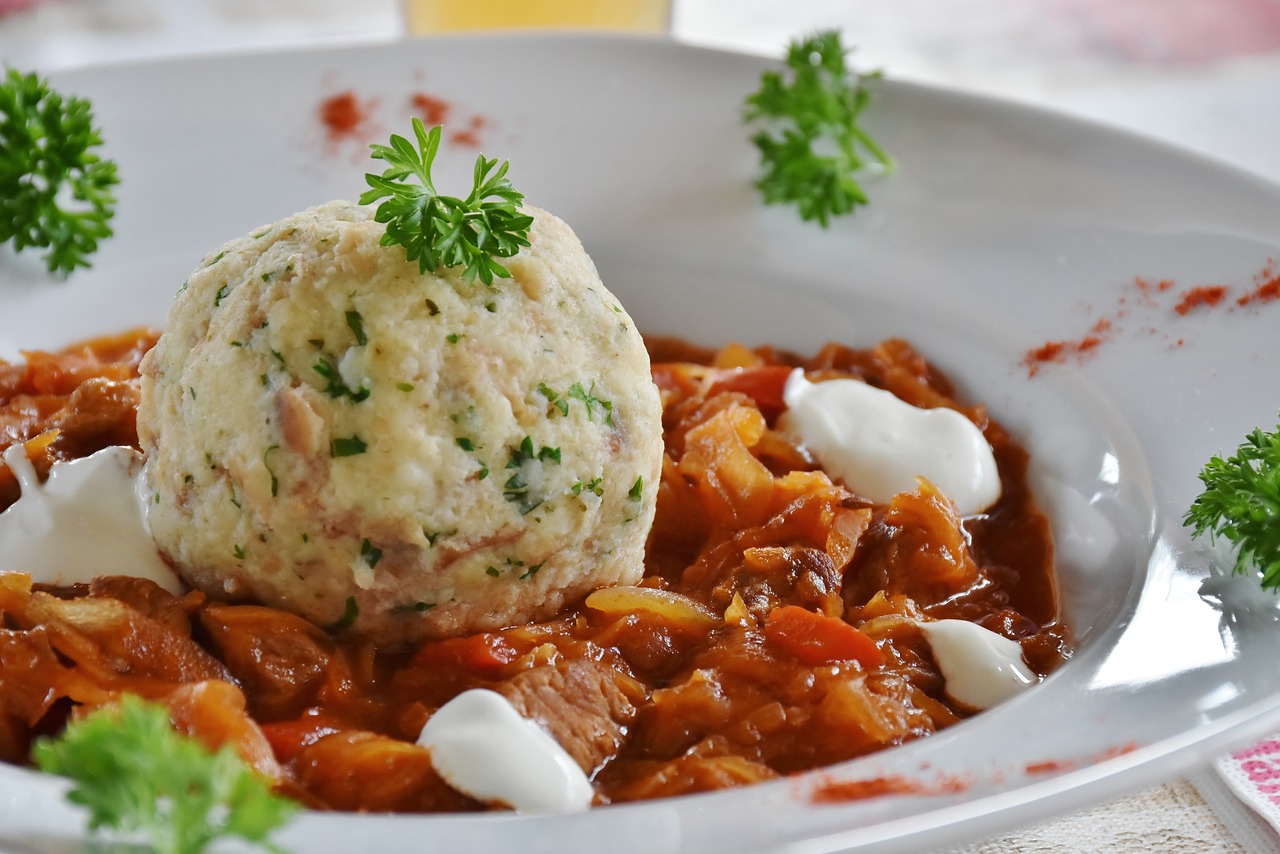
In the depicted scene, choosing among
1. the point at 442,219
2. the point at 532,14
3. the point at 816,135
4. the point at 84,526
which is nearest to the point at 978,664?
the point at 442,219

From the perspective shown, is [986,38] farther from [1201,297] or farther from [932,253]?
[1201,297]

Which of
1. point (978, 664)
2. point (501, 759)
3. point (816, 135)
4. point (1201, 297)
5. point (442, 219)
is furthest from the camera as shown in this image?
point (816, 135)

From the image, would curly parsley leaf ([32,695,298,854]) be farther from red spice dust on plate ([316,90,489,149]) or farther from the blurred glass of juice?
the blurred glass of juice

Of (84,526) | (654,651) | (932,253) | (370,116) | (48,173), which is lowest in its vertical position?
(654,651)

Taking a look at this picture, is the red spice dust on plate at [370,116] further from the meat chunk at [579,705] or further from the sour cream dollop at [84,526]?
the meat chunk at [579,705]

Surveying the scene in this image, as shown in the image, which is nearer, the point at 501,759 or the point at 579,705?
the point at 501,759

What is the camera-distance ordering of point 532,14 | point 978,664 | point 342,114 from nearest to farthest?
point 978,664 < point 342,114 < point 532,14
